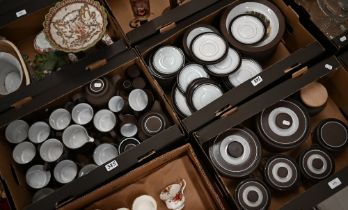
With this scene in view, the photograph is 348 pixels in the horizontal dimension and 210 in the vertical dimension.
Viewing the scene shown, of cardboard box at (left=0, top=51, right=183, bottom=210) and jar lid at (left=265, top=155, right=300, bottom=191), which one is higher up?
cardboard box at (left=0, top=51, right=183, bottom=210)

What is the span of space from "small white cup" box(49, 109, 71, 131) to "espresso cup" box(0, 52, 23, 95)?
0.24m

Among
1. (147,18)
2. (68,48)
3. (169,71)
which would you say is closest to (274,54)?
(169,71)

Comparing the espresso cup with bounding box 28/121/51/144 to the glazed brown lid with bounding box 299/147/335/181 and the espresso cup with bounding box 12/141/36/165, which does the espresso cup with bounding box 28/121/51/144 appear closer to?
the espresso cup with bounding box 12/141/36/165

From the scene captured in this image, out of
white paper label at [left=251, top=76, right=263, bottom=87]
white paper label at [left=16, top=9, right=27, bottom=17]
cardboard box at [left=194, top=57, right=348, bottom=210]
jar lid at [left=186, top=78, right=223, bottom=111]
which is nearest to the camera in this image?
cardboard box at [left=194, top=57, right=348, bottom=210]

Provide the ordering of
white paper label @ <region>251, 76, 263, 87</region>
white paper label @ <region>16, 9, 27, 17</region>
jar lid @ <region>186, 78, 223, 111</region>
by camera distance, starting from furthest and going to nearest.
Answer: white paper label @ <region>16, 9, 27, 17</region> → jar lid @ <region>186, 78, 223, 111</region> → white paper label @ <region>251, 76, 263, 87</region>

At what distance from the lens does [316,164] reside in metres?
1.36

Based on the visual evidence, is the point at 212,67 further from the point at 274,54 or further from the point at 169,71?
the point at 274,54

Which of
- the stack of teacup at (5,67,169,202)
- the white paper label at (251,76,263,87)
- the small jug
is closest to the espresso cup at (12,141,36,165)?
the stack of teacup at (5,67,169,202)

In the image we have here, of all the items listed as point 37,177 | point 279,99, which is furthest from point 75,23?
point 279,99

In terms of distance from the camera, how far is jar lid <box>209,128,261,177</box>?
1.35 m

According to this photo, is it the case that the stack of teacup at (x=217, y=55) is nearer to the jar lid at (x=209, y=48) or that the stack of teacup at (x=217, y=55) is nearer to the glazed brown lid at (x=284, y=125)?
the jar lid at (x=209, y=48)

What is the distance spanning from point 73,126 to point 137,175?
1.05 feet

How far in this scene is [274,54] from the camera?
1605 millimetres

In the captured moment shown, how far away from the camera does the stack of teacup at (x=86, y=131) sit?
1422 mm
